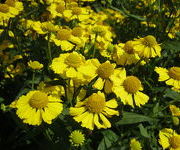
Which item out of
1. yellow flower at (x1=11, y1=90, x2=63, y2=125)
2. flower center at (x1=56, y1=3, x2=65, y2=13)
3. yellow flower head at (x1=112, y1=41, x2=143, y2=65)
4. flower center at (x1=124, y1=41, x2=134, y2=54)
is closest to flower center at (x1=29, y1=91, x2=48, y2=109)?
yellow flower at (x1=11, y1=90, x2=63, y2=125)

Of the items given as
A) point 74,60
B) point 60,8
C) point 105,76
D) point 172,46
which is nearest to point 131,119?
→ point 105,76

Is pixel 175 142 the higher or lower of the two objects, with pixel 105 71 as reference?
lower

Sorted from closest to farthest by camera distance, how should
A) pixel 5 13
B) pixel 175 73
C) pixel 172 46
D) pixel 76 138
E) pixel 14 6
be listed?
pixel 76 138 < pixel 175 73 < pixel 172 46 < pixel 5 13 < pixel 14 6

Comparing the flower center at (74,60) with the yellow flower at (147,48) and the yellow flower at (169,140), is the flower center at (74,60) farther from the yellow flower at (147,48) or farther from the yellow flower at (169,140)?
the yellow flower at (169,140)

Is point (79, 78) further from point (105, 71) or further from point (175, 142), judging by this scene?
point (175, 142)

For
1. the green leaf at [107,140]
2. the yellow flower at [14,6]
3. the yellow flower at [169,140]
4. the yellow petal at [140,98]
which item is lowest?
the yellow flower at [169,140]

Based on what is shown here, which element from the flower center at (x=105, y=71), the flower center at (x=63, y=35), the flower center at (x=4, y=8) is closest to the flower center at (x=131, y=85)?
the flower center at (x=105, y=71)

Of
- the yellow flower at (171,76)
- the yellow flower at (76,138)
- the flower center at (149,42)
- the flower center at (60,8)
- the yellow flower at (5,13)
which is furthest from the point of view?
the flower center at (60,8)
